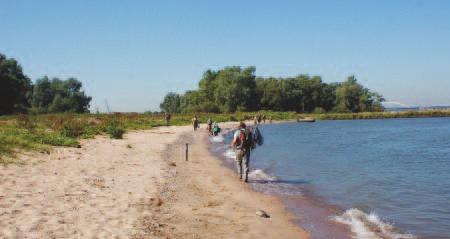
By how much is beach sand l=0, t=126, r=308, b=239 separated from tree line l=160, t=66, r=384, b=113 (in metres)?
109

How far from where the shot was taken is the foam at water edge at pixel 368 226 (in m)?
10.4

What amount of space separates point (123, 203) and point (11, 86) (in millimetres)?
73403

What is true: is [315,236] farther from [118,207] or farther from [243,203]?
[118,207]

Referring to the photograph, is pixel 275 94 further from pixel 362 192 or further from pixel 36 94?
pixel 362 192

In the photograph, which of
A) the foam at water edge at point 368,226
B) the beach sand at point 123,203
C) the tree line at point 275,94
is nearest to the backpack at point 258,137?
the beach sand at point 123,203

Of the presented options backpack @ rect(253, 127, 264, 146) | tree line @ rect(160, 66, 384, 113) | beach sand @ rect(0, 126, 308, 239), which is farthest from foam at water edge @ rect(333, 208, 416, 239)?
tree line @ rect(160, 66, 384, 113)

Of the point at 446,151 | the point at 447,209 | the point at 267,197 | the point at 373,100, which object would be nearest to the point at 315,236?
the point at 267,197

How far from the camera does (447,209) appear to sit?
1376 cm

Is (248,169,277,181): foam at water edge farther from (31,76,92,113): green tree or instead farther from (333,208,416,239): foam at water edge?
(31,76,92,113): green tree

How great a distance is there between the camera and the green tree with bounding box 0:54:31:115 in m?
74.1

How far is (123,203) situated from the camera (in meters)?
11.3

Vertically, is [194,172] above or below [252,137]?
below

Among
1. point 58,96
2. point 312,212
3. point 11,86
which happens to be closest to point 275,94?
point 58,96

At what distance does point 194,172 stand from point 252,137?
369 centimetres
